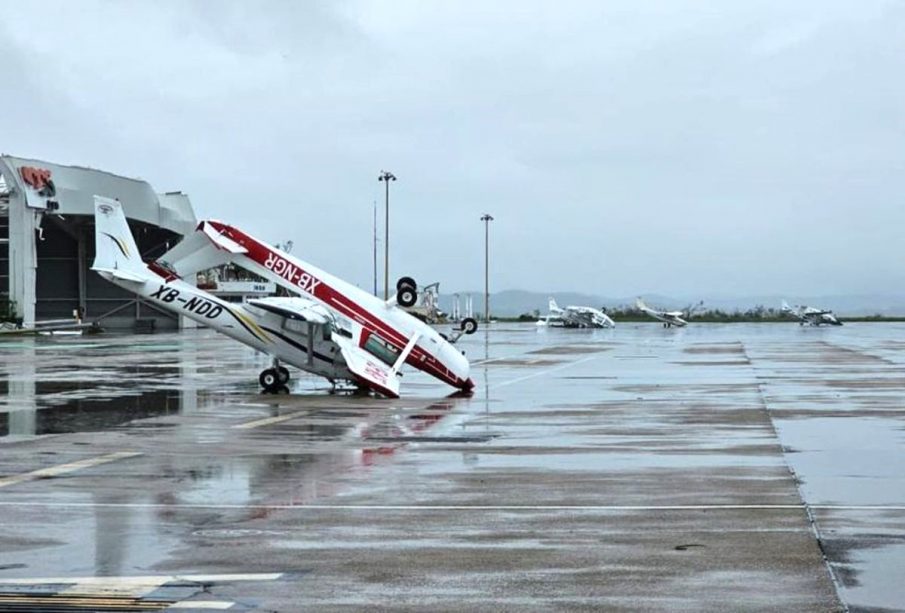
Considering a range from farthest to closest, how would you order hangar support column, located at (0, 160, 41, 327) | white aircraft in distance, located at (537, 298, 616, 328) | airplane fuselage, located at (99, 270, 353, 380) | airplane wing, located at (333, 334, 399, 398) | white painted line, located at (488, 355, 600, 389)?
white aircraft in distance, located at (537, 298, 616, 328) < hangar support column, located at (0, 160, 41, 327) < white painted line, located at (488, 355, 600, 389) < airplane fuselage, located at (99, 270, 353, 380) < airplane wing, located at (333, 334, 399, 398)

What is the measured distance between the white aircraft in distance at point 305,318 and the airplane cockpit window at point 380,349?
0.02 metres

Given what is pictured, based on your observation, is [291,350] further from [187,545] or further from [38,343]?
[38,343]

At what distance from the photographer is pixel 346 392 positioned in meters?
31.2

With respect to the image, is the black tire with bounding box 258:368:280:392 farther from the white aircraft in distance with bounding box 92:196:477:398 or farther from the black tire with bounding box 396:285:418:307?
the black tire with bounding box 396:285:418:307

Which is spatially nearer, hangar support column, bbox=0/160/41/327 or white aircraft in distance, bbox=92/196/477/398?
white aircraft in distance, bbox=92/196/477/398

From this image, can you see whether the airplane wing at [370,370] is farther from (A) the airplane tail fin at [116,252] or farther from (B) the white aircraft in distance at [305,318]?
(A) the airplane tail fin at [116,252]

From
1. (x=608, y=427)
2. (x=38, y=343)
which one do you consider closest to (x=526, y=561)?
(x=608, y=427)

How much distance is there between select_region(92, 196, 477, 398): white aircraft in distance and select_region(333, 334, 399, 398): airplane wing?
1.4 inches

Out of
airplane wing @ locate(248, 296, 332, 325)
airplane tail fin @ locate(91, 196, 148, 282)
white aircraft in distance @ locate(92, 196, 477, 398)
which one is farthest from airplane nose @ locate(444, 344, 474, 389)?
airplane tail fin @ locate(91, 196, 148, 282)

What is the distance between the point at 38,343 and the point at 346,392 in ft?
127

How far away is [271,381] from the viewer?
3133 centimetres

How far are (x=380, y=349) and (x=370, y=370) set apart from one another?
1.62 meters

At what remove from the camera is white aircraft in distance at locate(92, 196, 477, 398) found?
31.1m

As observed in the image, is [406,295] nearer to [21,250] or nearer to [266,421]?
[266,421]
